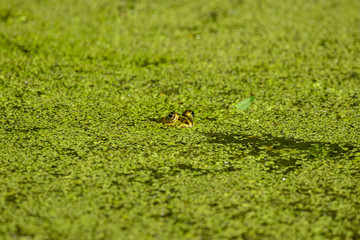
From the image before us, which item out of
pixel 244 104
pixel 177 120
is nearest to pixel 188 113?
pixel 177 120

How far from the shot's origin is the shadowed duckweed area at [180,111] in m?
1.58

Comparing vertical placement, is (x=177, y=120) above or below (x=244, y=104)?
below

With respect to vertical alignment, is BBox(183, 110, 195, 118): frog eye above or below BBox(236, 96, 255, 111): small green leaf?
below

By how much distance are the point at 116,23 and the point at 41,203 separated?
190 centimetres

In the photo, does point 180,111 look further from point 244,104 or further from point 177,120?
point 244,104

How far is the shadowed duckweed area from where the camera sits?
5.18ft

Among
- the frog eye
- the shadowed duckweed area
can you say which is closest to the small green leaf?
the shadowed duckweed area

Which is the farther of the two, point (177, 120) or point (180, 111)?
point (180, 111)

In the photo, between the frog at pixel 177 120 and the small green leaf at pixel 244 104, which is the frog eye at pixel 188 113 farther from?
the small green leaf at pixel 244 104

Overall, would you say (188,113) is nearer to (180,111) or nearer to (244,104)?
(180,111)

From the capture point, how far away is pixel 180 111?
2307mm

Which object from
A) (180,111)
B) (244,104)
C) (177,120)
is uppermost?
(244,104)

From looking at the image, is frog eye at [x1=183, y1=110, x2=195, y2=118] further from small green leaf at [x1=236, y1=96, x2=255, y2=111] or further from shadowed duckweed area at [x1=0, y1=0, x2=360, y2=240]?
small green leaf at [x1=236, y1=96, x2=255, y2=111]

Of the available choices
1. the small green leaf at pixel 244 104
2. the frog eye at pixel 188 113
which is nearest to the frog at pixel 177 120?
the frog eye at pixel 188 113
